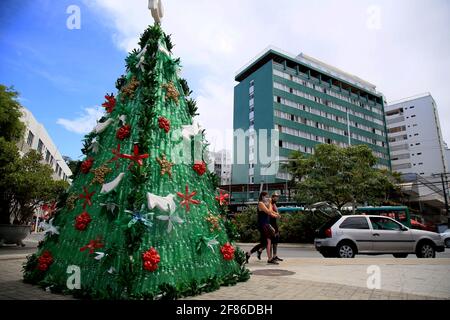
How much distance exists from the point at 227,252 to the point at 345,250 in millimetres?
6883

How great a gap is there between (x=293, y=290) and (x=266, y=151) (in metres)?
43.6

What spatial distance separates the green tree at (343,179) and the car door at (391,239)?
870cm

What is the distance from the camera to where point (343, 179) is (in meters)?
19.6

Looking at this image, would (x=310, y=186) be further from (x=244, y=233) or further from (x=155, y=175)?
(x=155, y=175)

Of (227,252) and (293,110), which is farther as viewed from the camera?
(293,110)

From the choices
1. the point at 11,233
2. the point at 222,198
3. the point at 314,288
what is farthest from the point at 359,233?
the point at 11,233

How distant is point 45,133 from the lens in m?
36.8

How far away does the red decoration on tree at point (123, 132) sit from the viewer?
191 inches

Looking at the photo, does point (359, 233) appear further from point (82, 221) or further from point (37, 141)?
point (37, 141)

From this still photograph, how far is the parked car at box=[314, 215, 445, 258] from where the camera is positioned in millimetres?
10180

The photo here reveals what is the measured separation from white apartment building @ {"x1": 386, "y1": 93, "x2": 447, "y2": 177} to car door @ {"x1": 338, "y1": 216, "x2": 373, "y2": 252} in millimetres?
68050

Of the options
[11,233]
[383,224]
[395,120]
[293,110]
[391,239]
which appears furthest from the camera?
[395,120]

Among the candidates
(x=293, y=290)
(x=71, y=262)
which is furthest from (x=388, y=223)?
(x=71, y=262)
